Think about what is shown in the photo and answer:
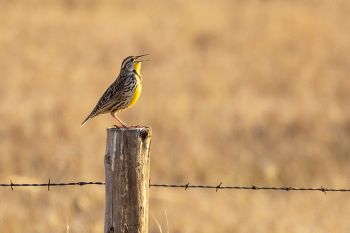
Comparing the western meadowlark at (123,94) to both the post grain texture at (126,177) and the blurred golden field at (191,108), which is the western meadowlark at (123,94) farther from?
the post grain texture at (126,177)

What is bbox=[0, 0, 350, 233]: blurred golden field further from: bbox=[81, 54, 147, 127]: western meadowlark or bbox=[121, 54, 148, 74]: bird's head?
bbox=[121, 54, 148, 74]: bird's head

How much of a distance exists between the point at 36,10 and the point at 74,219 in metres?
14.7

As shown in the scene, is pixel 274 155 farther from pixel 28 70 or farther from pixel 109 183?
pixel 109 183

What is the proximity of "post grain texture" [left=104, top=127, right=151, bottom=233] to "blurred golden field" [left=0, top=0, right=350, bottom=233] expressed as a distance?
176cm

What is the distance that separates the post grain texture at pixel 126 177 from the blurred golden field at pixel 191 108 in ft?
A: 5.78

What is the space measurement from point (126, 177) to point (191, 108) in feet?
35.2

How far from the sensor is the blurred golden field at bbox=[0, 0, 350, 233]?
11148 millimetres

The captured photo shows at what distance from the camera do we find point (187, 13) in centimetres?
2539

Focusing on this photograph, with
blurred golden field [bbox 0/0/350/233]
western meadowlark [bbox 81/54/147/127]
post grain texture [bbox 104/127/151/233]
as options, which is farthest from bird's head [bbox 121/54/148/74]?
post grain texture [bbox 104/127/151/233]

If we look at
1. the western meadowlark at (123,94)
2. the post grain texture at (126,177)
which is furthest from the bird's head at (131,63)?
the post grain texture at (126,177)

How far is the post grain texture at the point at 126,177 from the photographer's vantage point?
5355mm

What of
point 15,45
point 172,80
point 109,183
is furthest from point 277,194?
point 15,45

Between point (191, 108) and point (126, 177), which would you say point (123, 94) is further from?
point (191, 108)

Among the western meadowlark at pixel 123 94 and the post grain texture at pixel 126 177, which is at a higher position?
the western meadowlark at pixel 123 94
